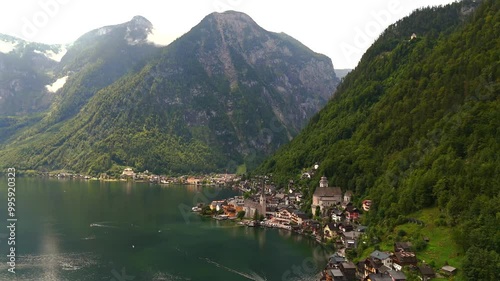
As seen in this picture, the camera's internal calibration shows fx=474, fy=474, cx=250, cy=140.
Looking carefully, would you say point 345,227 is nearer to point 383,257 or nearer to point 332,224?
point 332,224

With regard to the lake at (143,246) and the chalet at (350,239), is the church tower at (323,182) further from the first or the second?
the chalet at (350,239)

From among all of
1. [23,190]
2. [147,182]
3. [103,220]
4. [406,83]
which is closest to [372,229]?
[406,83]

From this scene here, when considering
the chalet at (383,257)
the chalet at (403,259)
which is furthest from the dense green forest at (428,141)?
the chalet at (383,257)

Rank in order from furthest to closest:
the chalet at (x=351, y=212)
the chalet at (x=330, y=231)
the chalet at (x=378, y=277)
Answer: the chalet at (x=351, y=212), the chalet at (x=330, y=231), the chalet at (x=378, y=277)

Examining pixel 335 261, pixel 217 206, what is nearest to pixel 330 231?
pixel 335 261

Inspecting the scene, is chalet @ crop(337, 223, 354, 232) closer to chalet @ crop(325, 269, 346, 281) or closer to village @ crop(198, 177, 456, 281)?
village @ crop(198, 177, 456, 281)

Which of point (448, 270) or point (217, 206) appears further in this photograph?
point (217, 206)

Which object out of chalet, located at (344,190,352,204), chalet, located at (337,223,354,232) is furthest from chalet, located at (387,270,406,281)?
chalet, located at (344,190,352,204)

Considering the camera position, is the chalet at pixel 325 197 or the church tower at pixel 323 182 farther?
the church tower at pixel 323 182
